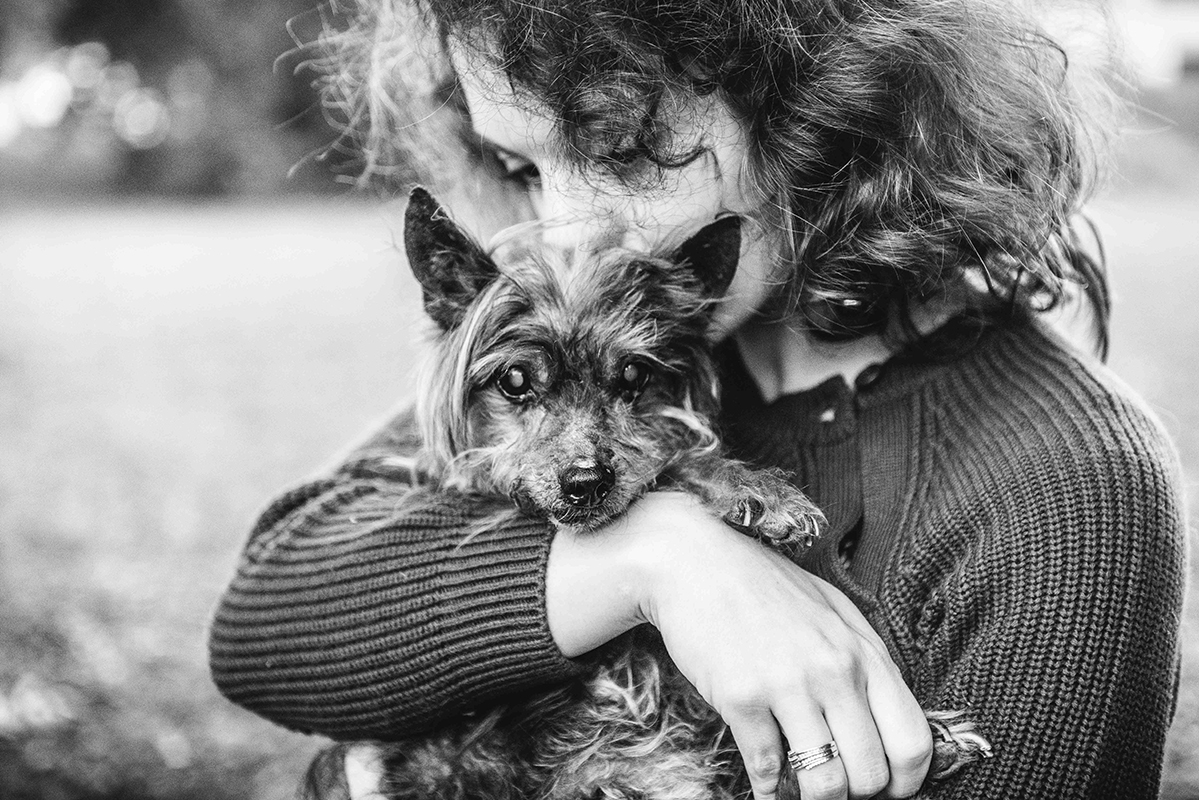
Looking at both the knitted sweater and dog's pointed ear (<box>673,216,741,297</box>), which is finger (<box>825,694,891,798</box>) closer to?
the knitted sweater

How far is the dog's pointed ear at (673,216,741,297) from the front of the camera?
7.68 ft

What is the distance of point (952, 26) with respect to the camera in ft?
7.04

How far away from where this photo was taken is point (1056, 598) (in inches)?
71.8

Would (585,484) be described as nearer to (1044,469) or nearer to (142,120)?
(1044,469)

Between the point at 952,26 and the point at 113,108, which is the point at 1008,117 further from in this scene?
the point at 113,108

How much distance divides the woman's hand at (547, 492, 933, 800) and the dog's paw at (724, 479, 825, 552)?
0.10 meters

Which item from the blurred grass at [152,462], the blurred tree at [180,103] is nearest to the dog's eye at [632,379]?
the blurred grass at [152,462]

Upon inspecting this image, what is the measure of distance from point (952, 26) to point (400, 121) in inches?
59.6

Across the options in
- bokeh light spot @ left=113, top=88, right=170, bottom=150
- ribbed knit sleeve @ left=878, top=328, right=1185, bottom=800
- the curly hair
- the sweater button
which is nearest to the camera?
ribbed knit sleeve @ left=878, top=328, right=1185, bottom=800

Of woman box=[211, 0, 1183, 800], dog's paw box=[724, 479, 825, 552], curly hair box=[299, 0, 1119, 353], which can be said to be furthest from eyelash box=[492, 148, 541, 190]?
dog's paw box=[724, 479, 825, 552]

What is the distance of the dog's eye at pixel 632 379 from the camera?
2508 millimetres

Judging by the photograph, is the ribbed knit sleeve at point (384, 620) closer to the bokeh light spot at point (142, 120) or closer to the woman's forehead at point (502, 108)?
the woman's forehead at point (502, 108)

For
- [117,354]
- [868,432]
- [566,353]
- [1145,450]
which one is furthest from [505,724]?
[117,354]

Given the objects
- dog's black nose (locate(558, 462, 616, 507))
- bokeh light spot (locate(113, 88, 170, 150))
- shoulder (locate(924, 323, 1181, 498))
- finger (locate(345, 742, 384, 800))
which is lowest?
bokeh light spot (locate(113, 88, 170, 150))
